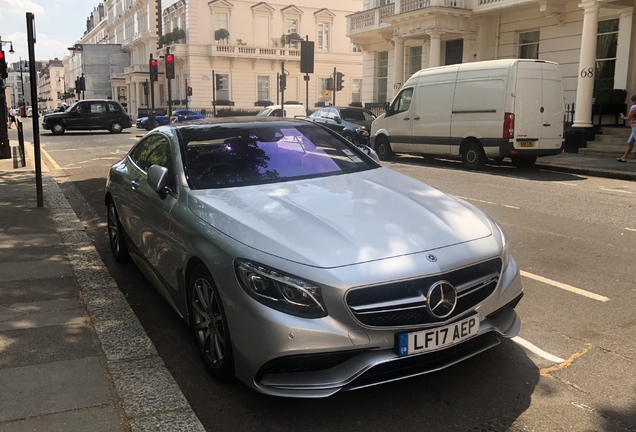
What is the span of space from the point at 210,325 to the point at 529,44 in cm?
2159

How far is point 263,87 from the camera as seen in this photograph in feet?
180

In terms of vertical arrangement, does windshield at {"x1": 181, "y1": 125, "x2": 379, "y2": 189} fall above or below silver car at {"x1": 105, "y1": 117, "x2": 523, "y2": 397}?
above

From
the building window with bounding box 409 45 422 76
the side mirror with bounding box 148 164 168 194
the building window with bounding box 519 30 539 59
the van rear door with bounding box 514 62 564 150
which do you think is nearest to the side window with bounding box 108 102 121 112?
the building window with bounding box 409 45 422 76

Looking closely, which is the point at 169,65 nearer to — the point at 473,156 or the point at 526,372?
the point at 473,156

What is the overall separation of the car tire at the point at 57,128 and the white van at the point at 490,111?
22.8 metres

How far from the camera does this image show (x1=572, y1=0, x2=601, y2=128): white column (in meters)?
17.0

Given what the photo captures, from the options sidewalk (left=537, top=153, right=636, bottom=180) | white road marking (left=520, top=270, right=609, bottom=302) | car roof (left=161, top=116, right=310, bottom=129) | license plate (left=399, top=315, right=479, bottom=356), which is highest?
car roof (left=161, top=116, right=310, bottom=129)

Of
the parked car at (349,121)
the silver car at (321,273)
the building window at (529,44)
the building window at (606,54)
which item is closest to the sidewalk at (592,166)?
the building window at (606,54)

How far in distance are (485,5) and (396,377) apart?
21793 mm

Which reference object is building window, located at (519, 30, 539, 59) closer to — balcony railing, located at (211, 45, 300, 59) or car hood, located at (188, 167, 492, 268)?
car hood, located at (188, 167, 492, 268)

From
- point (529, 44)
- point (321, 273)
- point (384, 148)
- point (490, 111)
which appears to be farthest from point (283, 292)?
point (529, 44)

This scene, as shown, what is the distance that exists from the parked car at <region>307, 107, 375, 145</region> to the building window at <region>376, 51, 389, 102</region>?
31.9 feet

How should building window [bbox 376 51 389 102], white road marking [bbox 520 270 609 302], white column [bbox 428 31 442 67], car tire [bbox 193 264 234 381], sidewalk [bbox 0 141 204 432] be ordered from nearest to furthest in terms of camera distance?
sidewalk [bbox 0 141 204 432] < car tire [bbox 193 264 234 381] < white road marking [bbox 520 270 609 302] < white column [bbox 428 31 442 67] < building window [bbox 376 51 389 102]

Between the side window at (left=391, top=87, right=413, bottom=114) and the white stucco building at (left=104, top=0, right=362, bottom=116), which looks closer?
the side window at (left=391, top=87, right=413, bottom=114)
